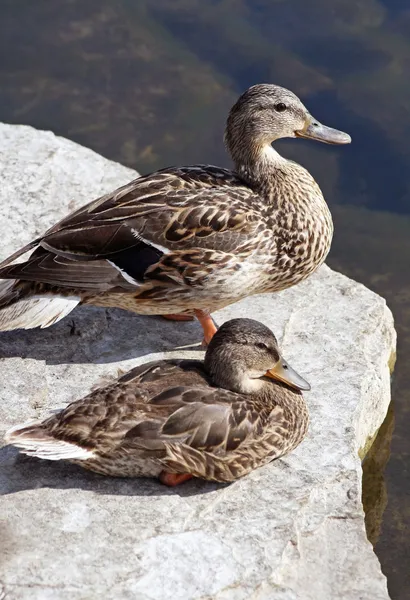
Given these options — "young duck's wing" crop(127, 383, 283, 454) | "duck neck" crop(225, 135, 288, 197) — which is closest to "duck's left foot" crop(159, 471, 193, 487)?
"young duck's wing" crop(127, 383, 283, 454)

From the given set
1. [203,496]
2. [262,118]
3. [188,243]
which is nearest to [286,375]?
[203,496]

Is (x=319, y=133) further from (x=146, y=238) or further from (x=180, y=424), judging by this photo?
(x=180, y=424)

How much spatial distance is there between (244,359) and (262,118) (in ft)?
4.98

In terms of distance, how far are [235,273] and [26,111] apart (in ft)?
13.1

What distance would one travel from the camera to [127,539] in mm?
4977

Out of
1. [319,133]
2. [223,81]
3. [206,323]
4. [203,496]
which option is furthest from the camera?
[223,81]

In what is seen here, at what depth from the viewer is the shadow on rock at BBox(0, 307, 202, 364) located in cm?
625

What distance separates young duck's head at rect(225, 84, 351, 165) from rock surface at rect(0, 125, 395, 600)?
93cm

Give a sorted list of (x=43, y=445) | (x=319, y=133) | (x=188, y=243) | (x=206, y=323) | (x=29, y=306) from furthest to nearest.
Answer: (x=319, y=133)
(x=206, y=323)
(x=29, y=306)
(x=188, y=243)
(x=43, y=445)

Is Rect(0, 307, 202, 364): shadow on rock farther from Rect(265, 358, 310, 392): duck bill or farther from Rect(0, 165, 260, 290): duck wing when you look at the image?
Rect(265, 358, 310, 392): duck bill

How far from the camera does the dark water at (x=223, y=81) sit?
8.48 meters

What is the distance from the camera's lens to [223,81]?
941 centimetres

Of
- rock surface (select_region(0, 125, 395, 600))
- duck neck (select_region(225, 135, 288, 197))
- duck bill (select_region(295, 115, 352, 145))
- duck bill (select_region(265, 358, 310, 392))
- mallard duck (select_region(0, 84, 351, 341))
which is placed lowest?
rock surface (select_region(0, 125, 395, 600))

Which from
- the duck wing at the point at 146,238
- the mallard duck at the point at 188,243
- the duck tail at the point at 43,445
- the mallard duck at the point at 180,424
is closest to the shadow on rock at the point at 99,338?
the mallard duck at the point at 188,243
